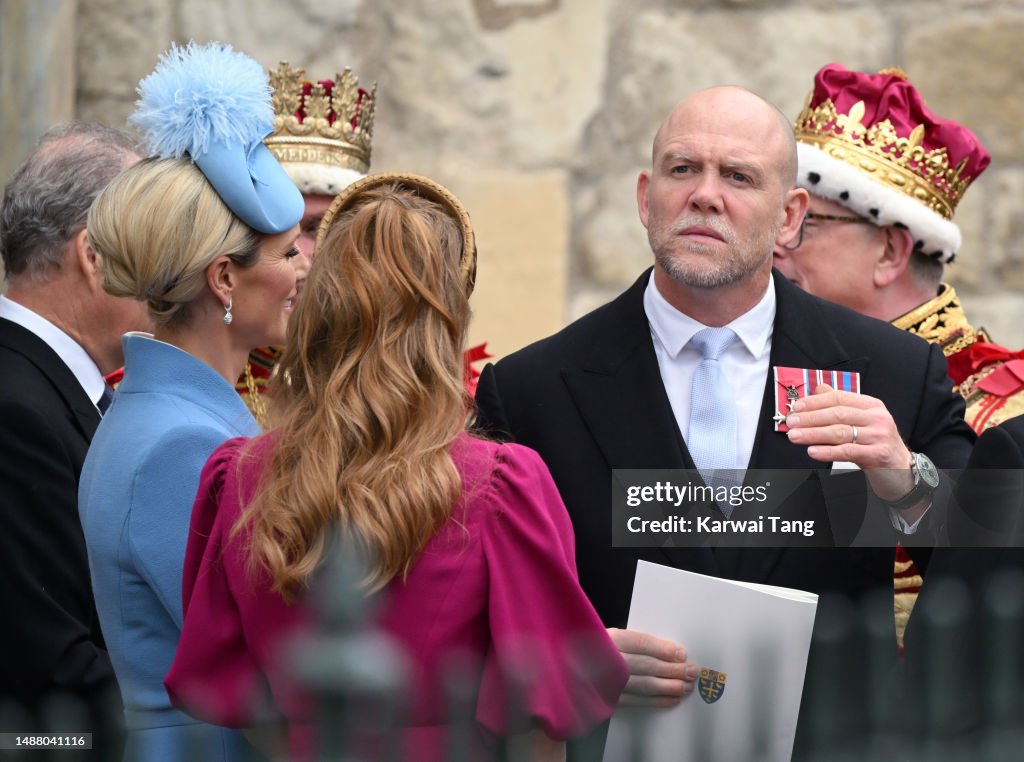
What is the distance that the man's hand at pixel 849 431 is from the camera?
3.21 m

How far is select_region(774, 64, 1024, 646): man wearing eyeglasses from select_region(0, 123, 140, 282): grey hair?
1.96 m

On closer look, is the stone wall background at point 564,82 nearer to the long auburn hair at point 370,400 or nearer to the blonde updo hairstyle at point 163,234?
the blonde updo hairstyle at point 163,234

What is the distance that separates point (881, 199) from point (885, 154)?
137 mm

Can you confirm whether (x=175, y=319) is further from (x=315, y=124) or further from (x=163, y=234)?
(x=315, y=124)

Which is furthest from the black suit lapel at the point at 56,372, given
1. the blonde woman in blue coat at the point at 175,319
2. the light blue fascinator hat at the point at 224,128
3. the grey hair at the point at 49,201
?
the light blue fascinator hat at the point at 224,128

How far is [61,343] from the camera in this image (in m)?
3.80

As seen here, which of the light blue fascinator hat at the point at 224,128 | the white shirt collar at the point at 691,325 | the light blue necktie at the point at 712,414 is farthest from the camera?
the white shirt collar at the point at 691,325

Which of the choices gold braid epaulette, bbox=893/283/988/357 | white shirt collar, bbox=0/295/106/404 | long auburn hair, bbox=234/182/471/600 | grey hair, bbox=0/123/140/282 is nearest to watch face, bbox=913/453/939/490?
long auburn hair, bbox=234/182/471/600

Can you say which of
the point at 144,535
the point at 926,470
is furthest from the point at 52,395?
the point at 926,470

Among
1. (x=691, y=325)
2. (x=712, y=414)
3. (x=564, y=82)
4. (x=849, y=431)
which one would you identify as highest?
(x=564, y=82)

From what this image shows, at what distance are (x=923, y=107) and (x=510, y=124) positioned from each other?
1.35 m

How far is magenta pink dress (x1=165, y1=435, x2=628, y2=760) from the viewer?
266cm

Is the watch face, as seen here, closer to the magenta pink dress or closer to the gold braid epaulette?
the magenta pink dress

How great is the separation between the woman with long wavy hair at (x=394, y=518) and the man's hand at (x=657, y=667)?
30 centimetres
